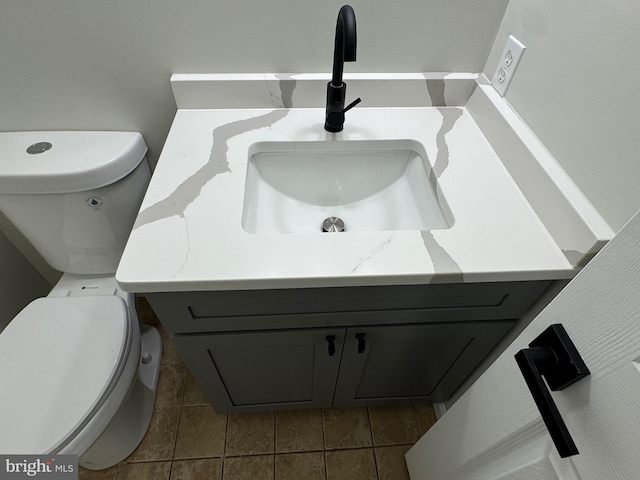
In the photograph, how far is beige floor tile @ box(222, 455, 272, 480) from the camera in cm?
113

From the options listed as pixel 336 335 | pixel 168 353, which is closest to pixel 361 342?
pixel 336 335

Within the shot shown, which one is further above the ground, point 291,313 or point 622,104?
point 622,104

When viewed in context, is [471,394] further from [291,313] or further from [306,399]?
[306,399]

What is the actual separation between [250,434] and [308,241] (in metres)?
0.90

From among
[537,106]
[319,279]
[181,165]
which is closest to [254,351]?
[319,279]

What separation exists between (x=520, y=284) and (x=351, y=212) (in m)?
0.42

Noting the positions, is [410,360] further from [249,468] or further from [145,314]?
[145,314]

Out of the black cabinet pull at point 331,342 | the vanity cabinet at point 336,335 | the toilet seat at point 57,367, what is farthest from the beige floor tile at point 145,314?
the black cabinet pull at point 331,342

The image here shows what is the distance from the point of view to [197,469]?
1.14m

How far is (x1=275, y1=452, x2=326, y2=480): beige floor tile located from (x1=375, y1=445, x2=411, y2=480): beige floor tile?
0.19m

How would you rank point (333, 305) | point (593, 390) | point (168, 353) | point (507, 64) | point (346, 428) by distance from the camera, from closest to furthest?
point (593, 390) → point (333, 305) → point (507, 64) → point (346, 428) → point (168, 353)

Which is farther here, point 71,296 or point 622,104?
point 71,296

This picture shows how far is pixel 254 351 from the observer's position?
84 centimetres

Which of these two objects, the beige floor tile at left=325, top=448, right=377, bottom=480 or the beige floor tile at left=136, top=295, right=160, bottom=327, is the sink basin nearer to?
the beige floor tile at left=325, top=448, right=377, bottom=480
